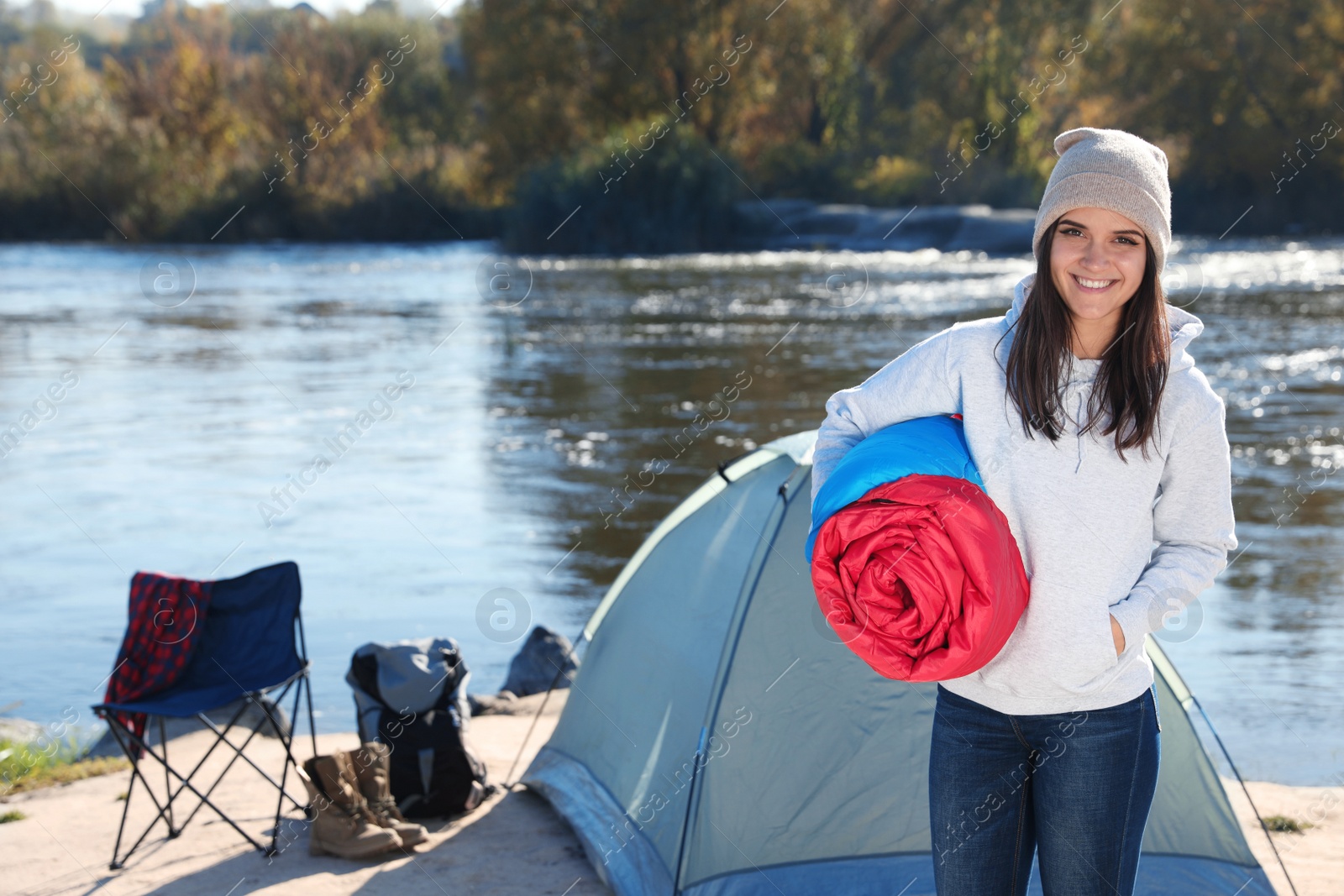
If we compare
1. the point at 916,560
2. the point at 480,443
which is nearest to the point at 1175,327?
the point at 916,560

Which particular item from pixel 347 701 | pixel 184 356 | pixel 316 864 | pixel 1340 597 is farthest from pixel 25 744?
pixel 184 356

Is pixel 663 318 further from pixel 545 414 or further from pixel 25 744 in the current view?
pixel 25 744

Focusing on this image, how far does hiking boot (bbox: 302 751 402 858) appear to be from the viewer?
3936mm

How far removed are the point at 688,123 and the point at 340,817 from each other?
35543mm

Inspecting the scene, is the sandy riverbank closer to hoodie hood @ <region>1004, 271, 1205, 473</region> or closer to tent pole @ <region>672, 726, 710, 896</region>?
tent pole @ <region>672, 726, 710, 896</region>

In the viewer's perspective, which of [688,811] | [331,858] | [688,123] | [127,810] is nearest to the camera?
[688,811]

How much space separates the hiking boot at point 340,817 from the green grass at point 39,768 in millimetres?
1349

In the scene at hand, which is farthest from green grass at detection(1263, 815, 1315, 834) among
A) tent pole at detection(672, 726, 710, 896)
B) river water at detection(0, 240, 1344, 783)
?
tent pole at detection(672, 726, 710, 896)

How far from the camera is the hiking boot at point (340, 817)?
3936 mm

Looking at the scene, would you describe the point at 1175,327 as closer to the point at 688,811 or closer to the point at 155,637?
the point at 688,811

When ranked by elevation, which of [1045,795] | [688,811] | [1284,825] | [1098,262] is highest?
[1098,262]

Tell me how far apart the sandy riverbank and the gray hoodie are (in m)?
2.04

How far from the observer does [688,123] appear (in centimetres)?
3778

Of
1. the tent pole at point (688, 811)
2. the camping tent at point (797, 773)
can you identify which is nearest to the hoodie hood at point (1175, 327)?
the camping tent at point (797, 773)
